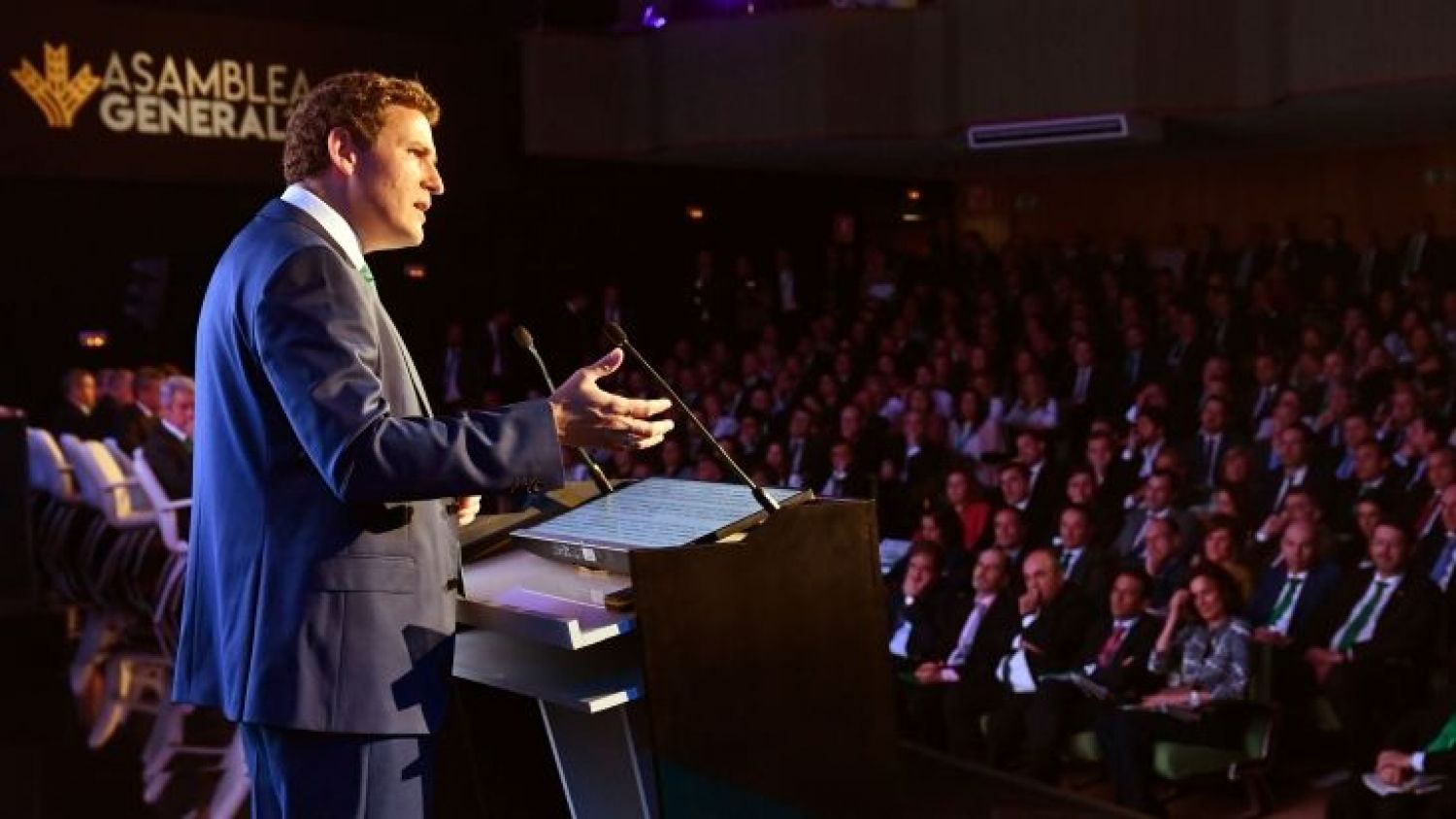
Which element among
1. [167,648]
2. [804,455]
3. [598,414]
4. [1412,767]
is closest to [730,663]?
[598,414]

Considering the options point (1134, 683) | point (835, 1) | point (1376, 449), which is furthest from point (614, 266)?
point (1134, 683)

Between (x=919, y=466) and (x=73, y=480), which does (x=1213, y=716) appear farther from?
(x=73, y=480)

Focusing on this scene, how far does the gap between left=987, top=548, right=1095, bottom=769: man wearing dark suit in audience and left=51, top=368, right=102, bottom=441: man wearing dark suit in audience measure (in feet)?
21.3

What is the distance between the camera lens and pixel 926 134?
39.2 ft

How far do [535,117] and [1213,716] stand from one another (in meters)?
9.03

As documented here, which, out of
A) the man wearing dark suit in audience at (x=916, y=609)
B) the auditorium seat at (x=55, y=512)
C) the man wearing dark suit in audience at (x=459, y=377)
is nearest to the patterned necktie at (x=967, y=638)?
the man wearing dark suit in audience at (x=916, y=609)

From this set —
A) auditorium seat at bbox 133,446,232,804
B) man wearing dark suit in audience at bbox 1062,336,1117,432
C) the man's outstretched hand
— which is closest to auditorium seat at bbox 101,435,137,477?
auditorium seat at bbox 133,446,232,804

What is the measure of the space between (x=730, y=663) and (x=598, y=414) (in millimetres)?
410

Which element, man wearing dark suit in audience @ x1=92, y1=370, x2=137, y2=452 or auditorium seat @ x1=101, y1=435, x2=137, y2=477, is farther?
man wearing dark suit in audience @ x1=92, y1=370, x2=137, y2=452

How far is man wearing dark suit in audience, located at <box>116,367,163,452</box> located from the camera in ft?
31.0

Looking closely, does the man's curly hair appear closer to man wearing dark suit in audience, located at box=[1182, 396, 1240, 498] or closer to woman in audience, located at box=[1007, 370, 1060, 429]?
man wearing dark suit in audience, located at box=[1182, 396, 1240, 498]

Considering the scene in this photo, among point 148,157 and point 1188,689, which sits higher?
point 148,157

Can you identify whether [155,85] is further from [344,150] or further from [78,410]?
[344,150]

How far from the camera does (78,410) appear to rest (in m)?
10.3
